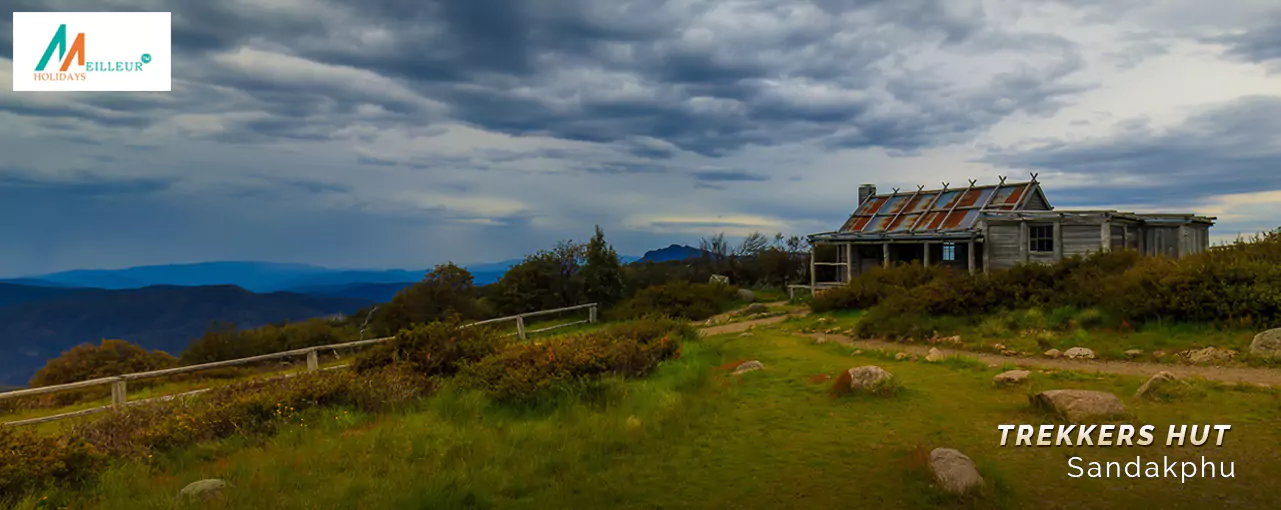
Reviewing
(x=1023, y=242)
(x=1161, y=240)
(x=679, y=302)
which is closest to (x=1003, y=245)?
(x=1023, y=242)

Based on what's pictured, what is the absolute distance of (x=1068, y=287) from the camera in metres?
15.4

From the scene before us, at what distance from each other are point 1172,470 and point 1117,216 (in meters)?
21.2

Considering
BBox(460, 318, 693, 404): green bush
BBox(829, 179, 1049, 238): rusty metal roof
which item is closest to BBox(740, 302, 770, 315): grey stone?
BBox(829, 179, 1049, 238): rusty metal roof

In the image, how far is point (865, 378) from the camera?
9.04m

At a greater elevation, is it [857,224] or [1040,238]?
[857,224]

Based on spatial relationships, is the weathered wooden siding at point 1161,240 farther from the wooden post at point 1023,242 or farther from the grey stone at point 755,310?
the grey stone at point 755,310

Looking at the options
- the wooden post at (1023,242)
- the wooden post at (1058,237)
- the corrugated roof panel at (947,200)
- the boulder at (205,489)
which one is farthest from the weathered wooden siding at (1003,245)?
the boulder at (205,489)

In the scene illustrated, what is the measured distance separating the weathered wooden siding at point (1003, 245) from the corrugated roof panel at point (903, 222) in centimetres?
394

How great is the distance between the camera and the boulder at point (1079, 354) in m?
11.7

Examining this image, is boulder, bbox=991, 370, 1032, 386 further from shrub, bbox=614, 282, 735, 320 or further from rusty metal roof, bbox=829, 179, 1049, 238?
rusty metal roof, bbox=829, 179, 1049, 238

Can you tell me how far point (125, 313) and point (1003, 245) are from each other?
94.6 meters

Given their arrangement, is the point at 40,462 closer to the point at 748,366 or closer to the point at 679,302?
the point at 748,366

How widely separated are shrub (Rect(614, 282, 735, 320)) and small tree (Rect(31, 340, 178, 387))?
57.1 feet

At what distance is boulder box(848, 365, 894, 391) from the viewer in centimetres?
891
